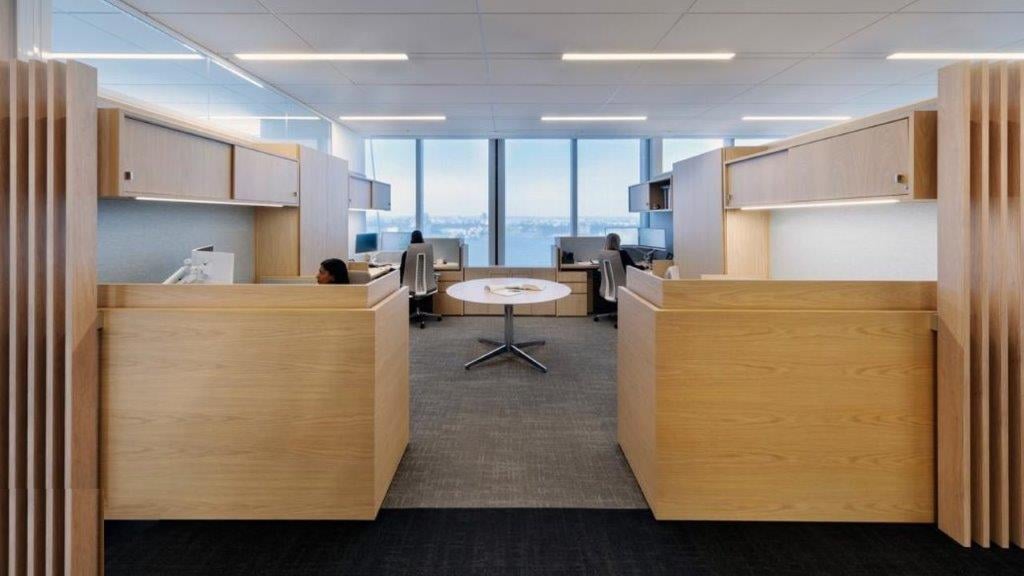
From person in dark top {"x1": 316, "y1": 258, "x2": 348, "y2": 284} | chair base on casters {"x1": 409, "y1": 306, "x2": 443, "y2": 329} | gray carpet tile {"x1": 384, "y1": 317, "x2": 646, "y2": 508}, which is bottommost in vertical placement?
gray carpet tile {"x1": 384, "y1": 317, "x2": 646, "y2": 508}

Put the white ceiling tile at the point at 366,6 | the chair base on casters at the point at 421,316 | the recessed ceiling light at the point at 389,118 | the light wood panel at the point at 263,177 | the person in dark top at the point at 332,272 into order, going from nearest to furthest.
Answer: the light wood panel at the point at 263,177 < the white ceiling tile at the point at 366,6 < the person in dark top at the point at 332,272 < the chair base on casters at the point at 421,316 < the recessed ceiling light at the point at 389,118

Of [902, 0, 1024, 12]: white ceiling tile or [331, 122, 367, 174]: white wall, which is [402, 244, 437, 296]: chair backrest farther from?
[902, 0, 1024, 12]: white ceiling tile

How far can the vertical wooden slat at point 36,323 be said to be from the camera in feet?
5.85

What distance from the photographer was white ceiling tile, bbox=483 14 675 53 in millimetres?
3609

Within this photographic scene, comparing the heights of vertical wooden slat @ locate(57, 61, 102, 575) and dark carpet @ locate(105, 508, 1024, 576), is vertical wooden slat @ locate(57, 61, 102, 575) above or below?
above

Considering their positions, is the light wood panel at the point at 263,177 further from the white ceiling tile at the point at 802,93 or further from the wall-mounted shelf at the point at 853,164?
the white ceiling tile at the point at 802,93

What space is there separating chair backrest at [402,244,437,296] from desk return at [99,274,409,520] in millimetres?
3824

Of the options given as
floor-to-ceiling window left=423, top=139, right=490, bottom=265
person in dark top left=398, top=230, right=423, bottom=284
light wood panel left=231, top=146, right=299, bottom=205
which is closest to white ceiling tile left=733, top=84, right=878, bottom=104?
person in dark top left=398, top=230, right=423, bottom=284

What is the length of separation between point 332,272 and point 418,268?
98.3 inches

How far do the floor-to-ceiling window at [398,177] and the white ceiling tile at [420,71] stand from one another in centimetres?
347

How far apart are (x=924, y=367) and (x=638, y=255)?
542 cm

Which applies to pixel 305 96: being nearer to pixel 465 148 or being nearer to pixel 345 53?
pixel 345 53

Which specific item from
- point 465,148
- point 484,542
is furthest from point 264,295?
point 465,148

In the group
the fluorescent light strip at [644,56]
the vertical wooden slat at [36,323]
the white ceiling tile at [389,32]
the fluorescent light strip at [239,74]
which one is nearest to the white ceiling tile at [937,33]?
the fluorescent light strip at [644,56]
